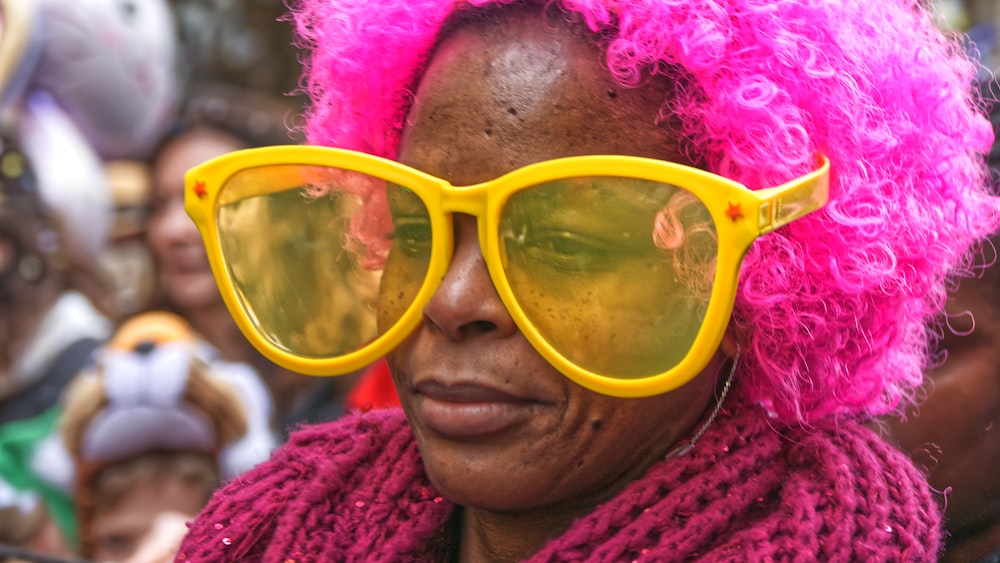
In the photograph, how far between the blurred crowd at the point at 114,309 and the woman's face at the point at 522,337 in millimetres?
1137

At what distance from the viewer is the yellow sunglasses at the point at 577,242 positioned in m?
1.31

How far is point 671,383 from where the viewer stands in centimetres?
135

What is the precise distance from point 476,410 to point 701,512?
31 cm

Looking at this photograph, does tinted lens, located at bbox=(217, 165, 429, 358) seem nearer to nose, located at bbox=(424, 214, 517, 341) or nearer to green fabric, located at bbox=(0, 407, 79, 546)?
nose, located at bbox=(424, 214, 517, 341)

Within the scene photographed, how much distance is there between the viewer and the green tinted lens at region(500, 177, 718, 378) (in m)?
1.33

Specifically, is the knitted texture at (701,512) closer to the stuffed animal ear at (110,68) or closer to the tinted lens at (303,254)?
the tinted lens at (303,254)

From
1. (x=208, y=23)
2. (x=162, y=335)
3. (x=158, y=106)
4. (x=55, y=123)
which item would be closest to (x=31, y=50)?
(x=55, y=123)

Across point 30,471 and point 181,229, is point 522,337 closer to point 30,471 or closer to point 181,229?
point 30,471

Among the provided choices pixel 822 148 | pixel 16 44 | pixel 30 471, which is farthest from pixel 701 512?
pixel 16 44

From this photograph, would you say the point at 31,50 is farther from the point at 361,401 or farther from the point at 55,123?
the point at 361,401

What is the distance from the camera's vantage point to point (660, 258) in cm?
135

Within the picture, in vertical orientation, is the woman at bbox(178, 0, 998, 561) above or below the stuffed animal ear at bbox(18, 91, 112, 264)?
above

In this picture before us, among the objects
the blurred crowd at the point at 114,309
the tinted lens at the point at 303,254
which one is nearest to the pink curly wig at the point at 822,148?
the tinted lens at the point at 303,254

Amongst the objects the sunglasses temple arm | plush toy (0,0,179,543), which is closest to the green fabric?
plush toy (0,0,179,543)
